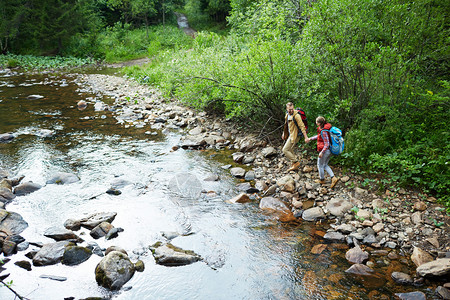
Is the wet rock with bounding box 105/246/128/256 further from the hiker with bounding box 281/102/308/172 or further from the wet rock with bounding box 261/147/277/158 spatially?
the wet rock with bounding box 261/147/277/158

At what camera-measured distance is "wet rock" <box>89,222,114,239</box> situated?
6.55 meters

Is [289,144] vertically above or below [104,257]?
above

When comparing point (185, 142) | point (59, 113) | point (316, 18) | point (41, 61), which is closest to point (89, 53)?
point (41, 61)

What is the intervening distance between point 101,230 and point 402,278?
6079 mm

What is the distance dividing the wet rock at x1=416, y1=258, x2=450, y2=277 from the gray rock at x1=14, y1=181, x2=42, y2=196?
9339mm

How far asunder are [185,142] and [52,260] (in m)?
6.59

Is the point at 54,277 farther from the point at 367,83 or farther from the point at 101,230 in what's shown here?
the point at 367,83

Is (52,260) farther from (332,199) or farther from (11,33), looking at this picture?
(11,33)

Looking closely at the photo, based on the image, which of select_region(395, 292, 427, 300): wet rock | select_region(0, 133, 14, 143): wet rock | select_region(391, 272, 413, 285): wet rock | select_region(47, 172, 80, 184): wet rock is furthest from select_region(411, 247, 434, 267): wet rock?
select_region(0, 133, 14, 143): wet rock

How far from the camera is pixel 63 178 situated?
8.89m

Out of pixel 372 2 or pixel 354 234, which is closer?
pixel 354 234

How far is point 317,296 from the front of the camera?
16.5 ft

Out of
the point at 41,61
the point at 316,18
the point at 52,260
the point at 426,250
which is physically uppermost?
the point at 316,18

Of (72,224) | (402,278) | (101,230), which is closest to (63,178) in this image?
(72,224)
